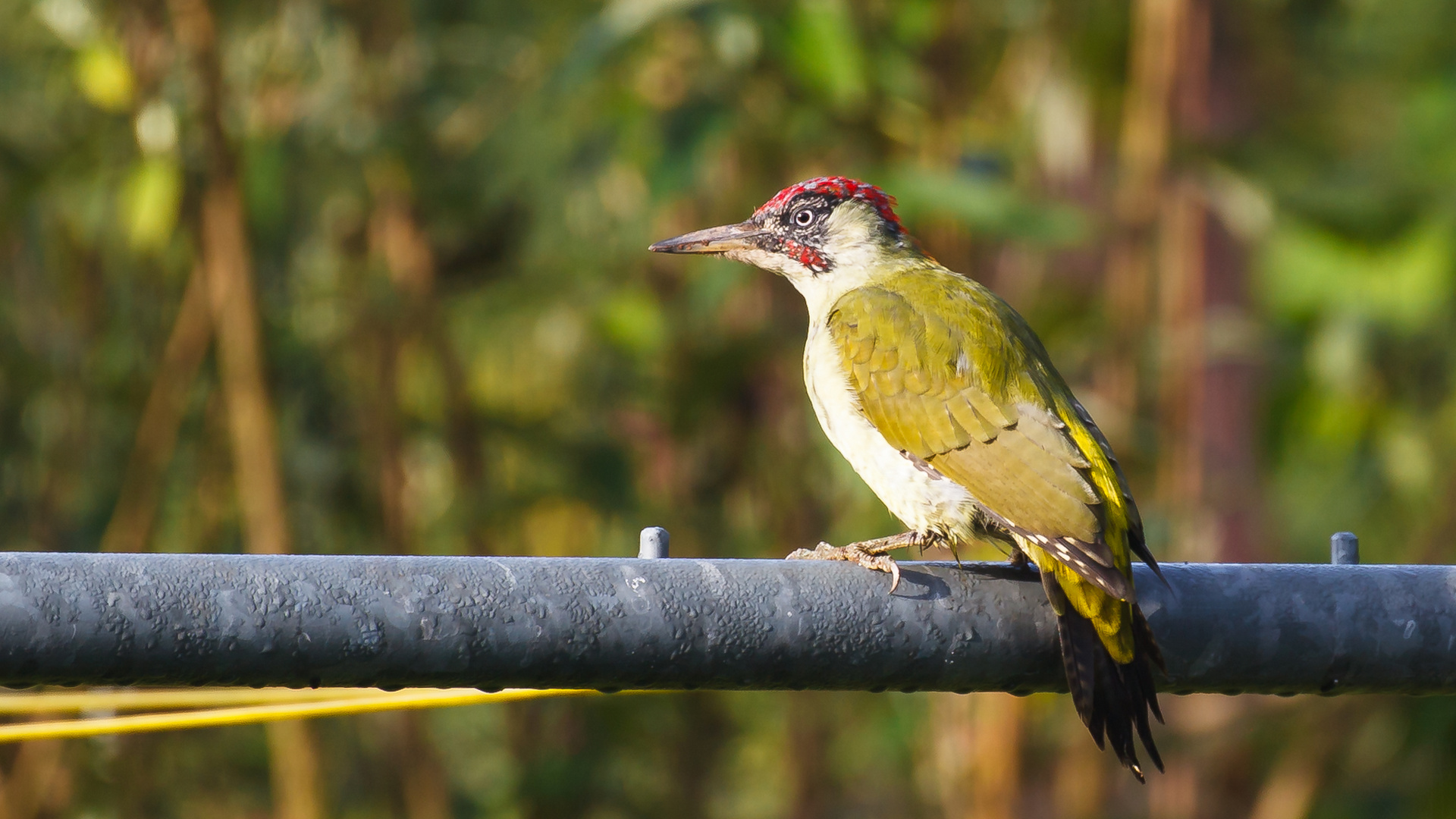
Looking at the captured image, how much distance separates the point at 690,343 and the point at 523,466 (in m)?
1.06

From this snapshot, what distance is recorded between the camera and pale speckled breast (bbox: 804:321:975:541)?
3.23 meters

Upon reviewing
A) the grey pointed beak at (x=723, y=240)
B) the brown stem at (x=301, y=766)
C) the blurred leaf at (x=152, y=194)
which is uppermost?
the blurred leaf at (x=152, y=194)

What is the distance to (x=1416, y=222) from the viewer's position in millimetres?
5336

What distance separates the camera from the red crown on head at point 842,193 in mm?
4180

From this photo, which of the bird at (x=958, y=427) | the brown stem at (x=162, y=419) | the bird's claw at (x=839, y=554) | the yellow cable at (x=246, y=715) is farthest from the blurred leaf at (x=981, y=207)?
the yellow cable at (x=246, y=715)

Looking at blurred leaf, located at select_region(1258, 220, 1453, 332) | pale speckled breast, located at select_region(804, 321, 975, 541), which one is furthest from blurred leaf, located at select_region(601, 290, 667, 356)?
pale speckled breast, located at select_region(804, 321, 975, 541)

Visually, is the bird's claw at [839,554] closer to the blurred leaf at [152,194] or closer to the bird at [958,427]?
the bird at [958,427]

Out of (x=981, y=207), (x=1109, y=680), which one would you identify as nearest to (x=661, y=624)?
(x=1109, y=680)

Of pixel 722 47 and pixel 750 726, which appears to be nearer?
pixel 722 47

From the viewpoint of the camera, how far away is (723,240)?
13.6 ft

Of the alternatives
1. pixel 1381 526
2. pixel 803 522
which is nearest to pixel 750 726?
pixel 803 522

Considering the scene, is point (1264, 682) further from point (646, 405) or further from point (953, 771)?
point (646, 405)

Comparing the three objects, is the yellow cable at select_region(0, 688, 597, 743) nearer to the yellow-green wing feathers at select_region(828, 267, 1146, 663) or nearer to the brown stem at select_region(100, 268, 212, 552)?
the yellow-green wing feathers at select_region(828, 267, 1146, 663)

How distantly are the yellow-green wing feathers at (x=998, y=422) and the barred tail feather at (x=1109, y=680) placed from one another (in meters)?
0.03
